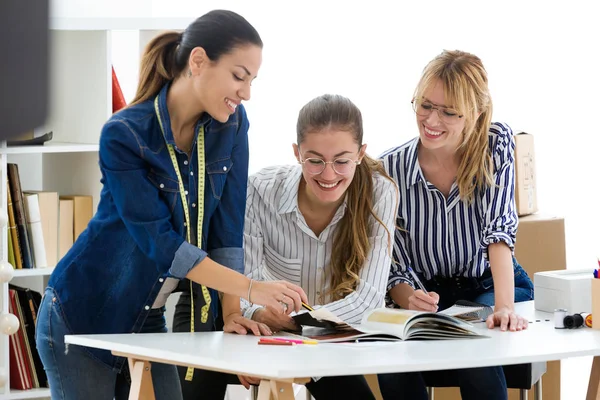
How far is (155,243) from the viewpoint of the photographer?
4.97 feet

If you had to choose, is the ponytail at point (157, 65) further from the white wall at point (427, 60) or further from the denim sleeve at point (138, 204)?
the white wall at point (427, 60)

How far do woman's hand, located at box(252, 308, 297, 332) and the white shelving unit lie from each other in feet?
3.41

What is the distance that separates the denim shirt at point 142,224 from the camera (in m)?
1.52

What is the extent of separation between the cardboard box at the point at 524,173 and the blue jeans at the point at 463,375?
22.4 inches

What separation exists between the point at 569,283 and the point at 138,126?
1.08 metres

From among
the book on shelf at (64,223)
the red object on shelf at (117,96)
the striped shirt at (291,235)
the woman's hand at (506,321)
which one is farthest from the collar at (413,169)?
the book on shelf at (64,223)

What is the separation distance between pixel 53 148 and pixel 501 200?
131 centimetres

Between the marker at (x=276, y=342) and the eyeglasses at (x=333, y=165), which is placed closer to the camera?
the marker at (x=276, y=342)

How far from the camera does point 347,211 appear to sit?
196cm

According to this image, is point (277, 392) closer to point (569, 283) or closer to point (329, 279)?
point (329, 279)

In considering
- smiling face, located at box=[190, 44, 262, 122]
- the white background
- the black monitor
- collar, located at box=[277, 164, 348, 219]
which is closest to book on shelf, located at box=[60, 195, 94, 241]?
the white background

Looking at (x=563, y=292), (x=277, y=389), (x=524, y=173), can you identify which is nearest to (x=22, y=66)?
(x=277, y=389)

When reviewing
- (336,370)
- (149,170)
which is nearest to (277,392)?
(336,370)

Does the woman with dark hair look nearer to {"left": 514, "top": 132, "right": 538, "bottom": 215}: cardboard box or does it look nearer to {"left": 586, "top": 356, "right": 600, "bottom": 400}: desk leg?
{"left": 586, "top": 356, "right": 600, "bottom": 400}: desk leg
